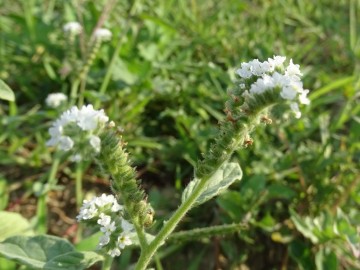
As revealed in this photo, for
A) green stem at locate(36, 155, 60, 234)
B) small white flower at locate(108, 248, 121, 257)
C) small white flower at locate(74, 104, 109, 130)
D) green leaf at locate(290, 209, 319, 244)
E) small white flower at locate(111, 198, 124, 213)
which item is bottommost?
green leaf at locate(290, 209, 319, 244)

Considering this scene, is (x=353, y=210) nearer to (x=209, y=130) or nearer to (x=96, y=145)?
(x=209, y=130)

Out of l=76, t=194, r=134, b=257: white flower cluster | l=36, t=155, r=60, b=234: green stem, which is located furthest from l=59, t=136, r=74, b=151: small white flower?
l=36, t=155, r=60, b=234: green stem

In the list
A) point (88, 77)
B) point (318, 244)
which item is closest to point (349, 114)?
point (318, 244)

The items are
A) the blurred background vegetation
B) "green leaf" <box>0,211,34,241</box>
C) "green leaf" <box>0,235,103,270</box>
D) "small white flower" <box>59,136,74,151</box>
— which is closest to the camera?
"small white flower" <box>59,136,74,151</box>

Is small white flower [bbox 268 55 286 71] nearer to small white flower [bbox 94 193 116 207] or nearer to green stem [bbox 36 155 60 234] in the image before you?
small white flower [bbox 94 193 116 207]

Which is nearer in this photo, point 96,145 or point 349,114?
point 96,145

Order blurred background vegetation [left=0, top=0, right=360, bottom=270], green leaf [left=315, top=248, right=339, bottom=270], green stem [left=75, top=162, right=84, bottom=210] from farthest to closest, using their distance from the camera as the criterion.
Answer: green stem [left=75, top=162, right=84, bottom=210] < blurred background vegetation [left=0, top=0, right=360, bottom=270] < green leaf [left=315, top=248, right=339, bottom=270]

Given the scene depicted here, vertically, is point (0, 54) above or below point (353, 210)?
above
